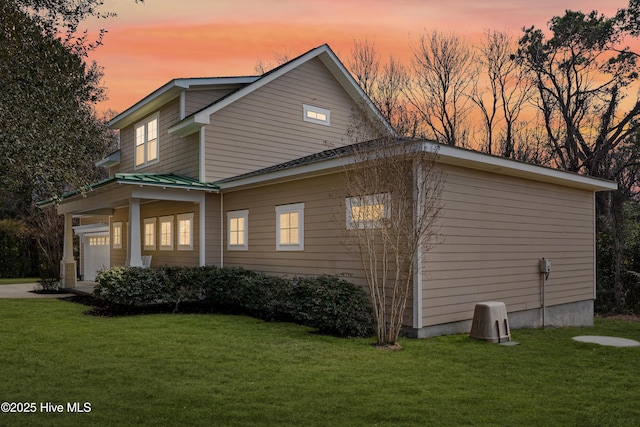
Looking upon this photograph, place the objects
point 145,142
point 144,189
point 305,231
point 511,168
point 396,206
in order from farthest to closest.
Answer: point 145,142 → point 144,189 → point 305,231 → point 511,168 → point 396,206

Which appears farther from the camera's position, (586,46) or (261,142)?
(586,46)

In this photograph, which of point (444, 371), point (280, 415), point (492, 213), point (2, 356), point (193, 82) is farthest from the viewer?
point (193, 82)

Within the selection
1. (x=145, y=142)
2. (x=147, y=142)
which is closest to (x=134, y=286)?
(x=147, y=142)

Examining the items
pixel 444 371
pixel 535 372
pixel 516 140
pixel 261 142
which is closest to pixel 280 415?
pixel 444 371

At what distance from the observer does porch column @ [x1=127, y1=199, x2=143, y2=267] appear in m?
13.0

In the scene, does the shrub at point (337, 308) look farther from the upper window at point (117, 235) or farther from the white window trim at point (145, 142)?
the upper window at point (117, 235)

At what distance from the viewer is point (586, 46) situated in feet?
62.8

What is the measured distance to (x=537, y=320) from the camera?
11.6 metres

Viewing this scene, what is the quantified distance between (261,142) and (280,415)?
37.8 ft

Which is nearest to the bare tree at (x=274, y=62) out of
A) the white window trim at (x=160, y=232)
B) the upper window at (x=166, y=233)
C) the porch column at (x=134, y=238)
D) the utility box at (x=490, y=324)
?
the white window trim at (x=160, y=232)

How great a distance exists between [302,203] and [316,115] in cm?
637

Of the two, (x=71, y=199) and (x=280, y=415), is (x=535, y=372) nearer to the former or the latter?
(x=280, y=415)

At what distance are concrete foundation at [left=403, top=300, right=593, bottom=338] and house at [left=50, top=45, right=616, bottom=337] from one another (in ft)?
0.15

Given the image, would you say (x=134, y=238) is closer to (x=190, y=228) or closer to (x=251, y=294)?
(x=190, y=228)
